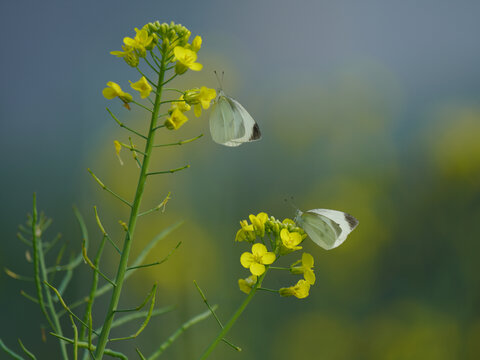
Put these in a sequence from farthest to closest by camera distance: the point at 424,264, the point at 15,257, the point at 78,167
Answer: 1. the point at 78,167
2. the point at 424,264
3. the point at 15,257

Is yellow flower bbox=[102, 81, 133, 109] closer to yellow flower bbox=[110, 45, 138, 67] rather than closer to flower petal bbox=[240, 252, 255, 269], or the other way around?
yellow flower bbox=[110, 45, 138, 67]

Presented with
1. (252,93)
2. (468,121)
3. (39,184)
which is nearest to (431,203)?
(468,121)

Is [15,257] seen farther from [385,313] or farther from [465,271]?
[465,271]

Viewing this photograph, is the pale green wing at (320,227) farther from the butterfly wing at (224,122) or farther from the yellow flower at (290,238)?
the butterfly wing at (224,122)

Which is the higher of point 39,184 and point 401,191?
point 39,184

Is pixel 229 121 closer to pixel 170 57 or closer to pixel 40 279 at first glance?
pixel 170 57

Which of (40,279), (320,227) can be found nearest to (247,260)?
(320,227)

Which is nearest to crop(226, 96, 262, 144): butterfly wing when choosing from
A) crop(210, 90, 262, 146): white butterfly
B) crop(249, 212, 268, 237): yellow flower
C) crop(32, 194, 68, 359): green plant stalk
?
crop(210, 90, 262, 146): white butterfly
